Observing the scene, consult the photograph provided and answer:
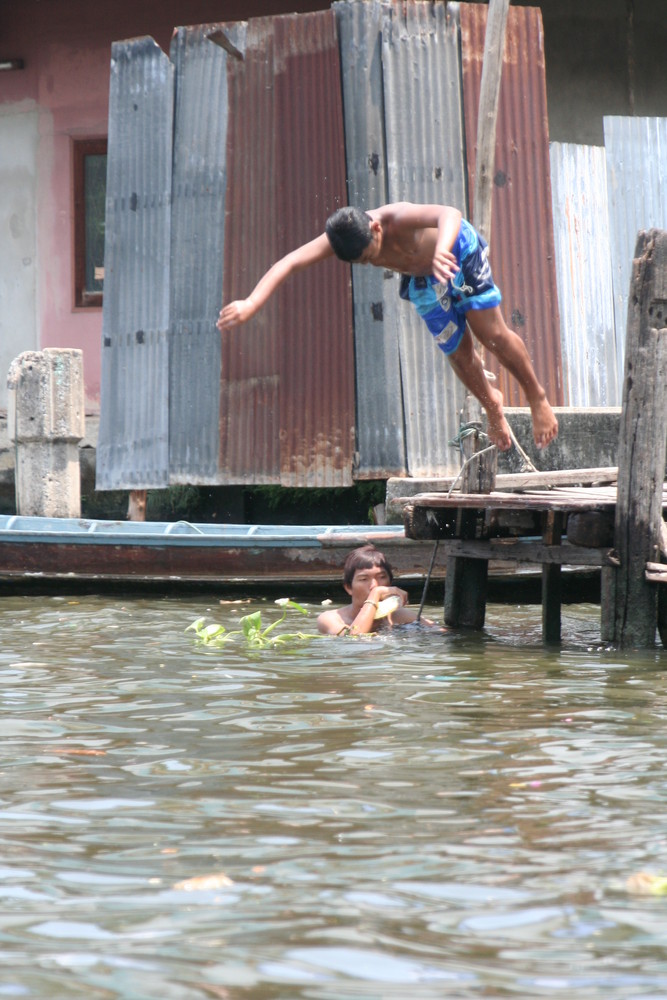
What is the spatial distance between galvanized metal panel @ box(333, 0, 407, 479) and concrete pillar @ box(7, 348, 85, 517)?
252 cm

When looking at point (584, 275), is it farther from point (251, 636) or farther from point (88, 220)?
point (88, 220)

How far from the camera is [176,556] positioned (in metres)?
11.1

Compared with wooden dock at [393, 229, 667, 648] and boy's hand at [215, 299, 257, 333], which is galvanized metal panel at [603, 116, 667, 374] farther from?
boy's hand at [215, 299, 257, 333]

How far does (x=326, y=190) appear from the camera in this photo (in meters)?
11.0

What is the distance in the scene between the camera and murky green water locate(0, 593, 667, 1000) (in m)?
2.80

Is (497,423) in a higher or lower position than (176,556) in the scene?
higher

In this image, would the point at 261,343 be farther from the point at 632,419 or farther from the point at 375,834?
the point at 375,834

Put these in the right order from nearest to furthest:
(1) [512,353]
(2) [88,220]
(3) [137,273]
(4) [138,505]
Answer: (1) [512,353] → (3) [137,273] → (4) [138,505] → (2) [88,220]

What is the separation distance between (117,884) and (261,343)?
26.8ft

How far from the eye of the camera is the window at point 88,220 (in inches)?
567

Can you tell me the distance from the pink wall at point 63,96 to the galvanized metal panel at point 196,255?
3.02m

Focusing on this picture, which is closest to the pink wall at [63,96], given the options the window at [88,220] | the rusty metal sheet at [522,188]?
the window at [88,220]

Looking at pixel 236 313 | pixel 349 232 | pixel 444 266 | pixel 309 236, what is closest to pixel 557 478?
pixel 444 266

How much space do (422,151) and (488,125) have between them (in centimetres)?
280
